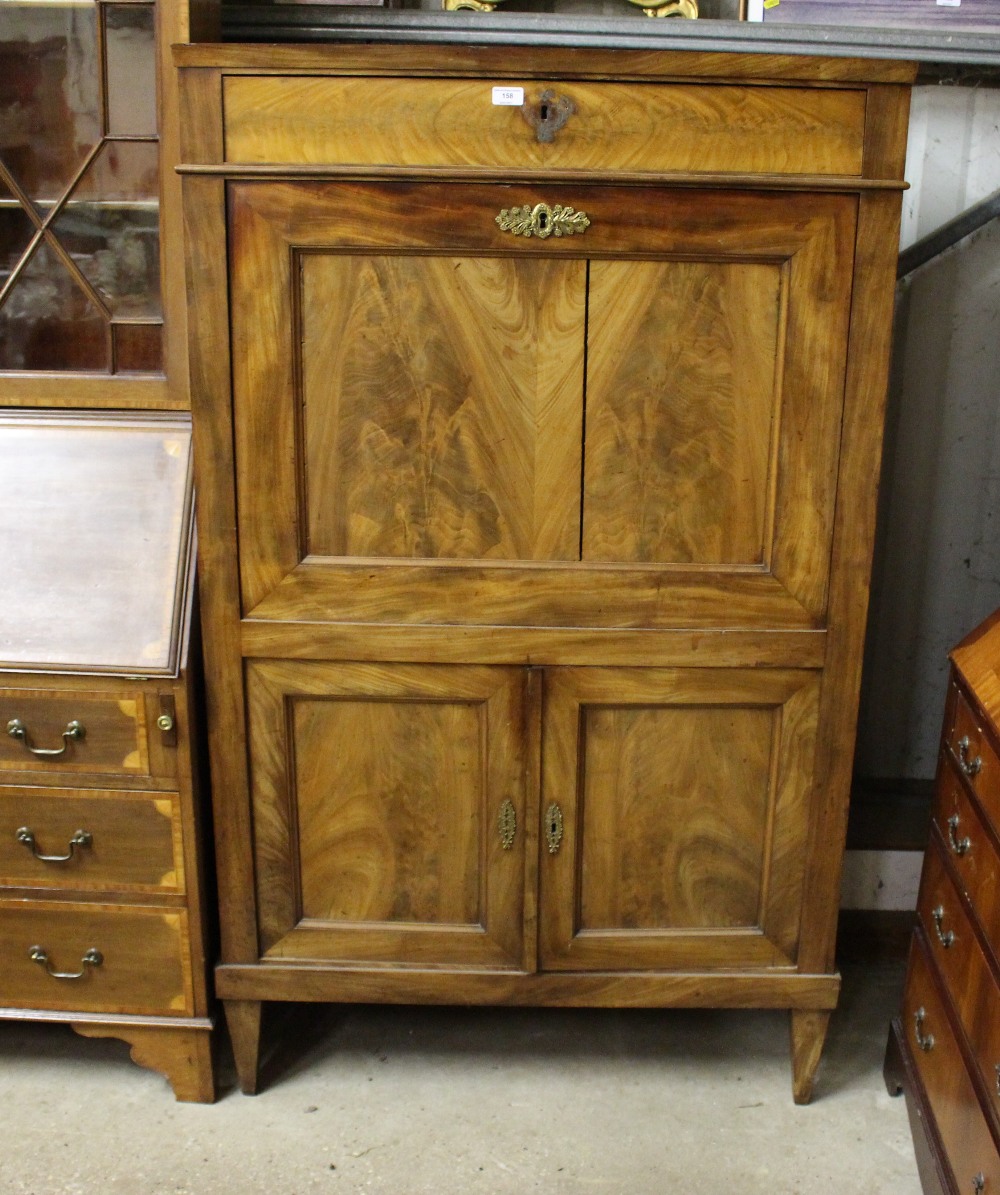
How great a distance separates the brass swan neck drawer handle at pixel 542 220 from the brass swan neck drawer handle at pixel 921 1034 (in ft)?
4.28

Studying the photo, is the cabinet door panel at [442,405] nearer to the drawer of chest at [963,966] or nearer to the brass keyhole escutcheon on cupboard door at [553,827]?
the brass keyhole escutcheon on cupboard door at [553,827]

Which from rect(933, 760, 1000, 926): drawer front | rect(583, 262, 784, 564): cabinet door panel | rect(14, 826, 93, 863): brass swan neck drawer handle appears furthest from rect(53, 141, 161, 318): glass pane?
rect(933, 760, 1000, 926): drawer front

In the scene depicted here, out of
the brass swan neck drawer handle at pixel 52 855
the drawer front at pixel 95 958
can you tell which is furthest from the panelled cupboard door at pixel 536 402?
the drawer front at pixel 95 958

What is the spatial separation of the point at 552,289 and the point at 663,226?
17 cm

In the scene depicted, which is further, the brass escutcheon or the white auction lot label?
the brass escutcheon

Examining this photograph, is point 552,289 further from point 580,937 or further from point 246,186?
point 580,937

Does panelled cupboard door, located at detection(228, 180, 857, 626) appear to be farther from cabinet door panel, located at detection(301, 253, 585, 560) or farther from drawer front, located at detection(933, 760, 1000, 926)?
drawer front, located at detection(933, 760, 1000, 926)

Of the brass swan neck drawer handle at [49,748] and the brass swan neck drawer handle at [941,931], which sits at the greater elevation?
the brass swan neck drawer handle at [49,748]

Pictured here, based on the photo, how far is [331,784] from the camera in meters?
1.80

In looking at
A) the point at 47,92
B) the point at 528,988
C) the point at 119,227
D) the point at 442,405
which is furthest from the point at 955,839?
the point at 47,92

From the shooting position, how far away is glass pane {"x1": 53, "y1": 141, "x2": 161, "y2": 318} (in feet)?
5.82

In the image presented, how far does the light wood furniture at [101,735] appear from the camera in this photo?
5.67 ft

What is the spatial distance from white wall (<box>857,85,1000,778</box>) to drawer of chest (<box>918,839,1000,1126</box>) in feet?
1.97

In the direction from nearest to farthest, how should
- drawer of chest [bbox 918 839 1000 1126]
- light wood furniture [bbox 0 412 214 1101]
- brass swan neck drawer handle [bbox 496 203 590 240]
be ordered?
drawer of chest [bbox 918 839 1000 1126]
brass swan neck drawer handle [bbox 496 203 590 240]
light wood furniture [bbox 0 412 214 1101]
